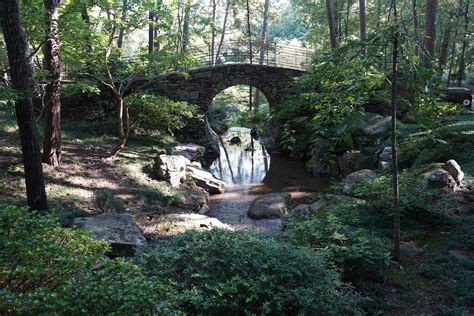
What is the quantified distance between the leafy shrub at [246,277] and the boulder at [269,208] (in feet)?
16.7

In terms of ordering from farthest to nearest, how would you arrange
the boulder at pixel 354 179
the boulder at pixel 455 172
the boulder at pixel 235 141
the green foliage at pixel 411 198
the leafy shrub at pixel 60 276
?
the boulder at pixel 235 141 < the boulder at pixel 354 179 < the boulder at pixel 455 172 < the green foliage at pixel 411 198 < the leafy shrub at pixel 60 276

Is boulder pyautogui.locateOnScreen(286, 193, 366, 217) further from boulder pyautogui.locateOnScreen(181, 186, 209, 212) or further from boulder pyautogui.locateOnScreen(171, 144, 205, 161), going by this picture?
boulder pyautogui.locateOnScreen(171, 144, 205, 161)

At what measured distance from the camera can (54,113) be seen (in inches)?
336

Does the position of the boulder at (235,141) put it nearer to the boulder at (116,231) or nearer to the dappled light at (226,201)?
the dappled light at (226,201)

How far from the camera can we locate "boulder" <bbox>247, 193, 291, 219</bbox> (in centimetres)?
907

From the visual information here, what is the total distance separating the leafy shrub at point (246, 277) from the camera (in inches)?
123

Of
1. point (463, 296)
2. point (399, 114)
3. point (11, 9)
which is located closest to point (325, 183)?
point (399, 114)

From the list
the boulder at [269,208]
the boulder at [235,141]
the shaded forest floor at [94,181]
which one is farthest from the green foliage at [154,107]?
the boulder at [235,141]

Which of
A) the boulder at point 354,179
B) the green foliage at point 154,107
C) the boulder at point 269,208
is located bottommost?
the boulder at point 269,208

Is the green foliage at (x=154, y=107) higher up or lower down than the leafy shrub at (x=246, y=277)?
higher up

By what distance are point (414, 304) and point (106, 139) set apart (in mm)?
10136

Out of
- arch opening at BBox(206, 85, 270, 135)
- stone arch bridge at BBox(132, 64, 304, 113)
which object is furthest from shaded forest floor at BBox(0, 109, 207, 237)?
arch opening at BBox(206, 85, 270, 135)

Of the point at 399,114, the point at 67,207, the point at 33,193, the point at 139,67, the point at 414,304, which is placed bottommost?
the point at 414,304

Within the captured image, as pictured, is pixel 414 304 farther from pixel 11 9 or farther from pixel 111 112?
pixel 111 112
